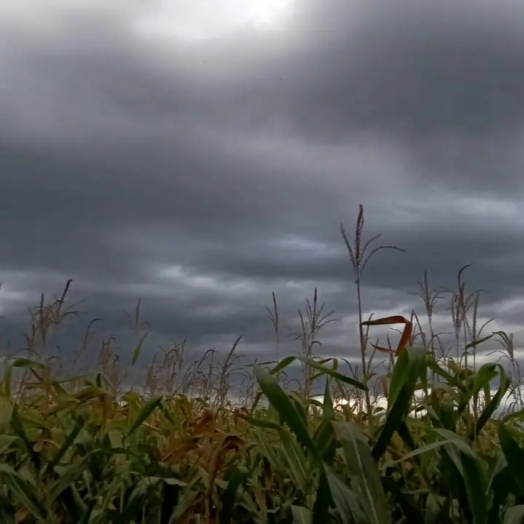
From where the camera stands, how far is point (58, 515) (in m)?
Result: 2.27

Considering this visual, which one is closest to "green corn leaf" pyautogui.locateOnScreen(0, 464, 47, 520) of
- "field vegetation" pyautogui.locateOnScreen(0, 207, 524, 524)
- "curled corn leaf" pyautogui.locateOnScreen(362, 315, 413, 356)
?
"field vegetation" pyautogui.locateOnScreen(0, 207, 524, 524)

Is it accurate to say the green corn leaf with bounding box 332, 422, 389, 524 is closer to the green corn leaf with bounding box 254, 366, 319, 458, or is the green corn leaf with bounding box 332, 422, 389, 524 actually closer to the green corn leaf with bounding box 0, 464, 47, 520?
the green corn leaf with bounding box 254, 366, 319, 458

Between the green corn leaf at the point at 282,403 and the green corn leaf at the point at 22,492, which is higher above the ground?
the green corn leaf at the point at 282,403

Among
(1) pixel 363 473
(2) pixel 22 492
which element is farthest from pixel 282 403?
(2) pixel 22 492

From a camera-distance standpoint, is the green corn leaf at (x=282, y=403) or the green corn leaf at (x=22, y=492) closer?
the green corn leaf at (x=282, y=403)

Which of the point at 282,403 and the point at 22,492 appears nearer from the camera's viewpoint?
the point at 282,403

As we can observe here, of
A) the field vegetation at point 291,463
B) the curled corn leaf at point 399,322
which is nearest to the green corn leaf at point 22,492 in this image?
the field vegetation at point 291,463

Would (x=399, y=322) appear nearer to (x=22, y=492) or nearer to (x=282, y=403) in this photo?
(x=282, y=403)

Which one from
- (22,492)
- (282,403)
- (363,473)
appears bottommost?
(22,492)

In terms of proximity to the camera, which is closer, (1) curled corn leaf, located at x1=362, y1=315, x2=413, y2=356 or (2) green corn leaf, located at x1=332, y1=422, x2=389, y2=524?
(2) green corn leaf, located at x1=332, y1=422, x2=389, y2=524

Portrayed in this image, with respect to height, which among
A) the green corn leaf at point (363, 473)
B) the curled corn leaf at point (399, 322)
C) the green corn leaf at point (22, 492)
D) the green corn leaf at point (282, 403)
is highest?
the curled corn leaf at point (399, 322)

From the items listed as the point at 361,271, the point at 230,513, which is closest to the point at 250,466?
the point at 230,513

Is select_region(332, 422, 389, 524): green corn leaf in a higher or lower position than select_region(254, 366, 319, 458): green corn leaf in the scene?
lower

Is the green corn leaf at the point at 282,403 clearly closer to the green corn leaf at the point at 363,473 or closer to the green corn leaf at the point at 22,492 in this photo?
the green corn leaf at the point at 363,473
